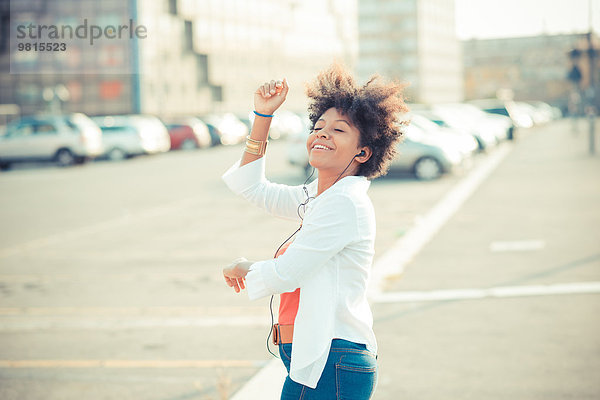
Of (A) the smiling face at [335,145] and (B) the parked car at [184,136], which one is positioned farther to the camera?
(B) the parked car at [184,136]

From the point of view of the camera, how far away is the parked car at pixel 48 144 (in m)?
28.3

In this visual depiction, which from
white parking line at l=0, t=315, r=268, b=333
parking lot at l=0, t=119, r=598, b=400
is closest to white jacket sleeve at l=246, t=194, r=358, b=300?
parking lot at l=0, t=119, r=598, b=400

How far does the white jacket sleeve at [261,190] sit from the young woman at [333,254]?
0.62ft

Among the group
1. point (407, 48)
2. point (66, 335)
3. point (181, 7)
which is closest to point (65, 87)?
point (181, 7)

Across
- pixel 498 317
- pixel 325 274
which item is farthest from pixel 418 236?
pixel 325 274

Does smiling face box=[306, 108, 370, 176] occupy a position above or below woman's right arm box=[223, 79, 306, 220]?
above

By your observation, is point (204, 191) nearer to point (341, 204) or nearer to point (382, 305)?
point (382, 305)

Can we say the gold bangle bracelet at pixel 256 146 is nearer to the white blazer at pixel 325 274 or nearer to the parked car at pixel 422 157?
the white blazer at pixel 325 274

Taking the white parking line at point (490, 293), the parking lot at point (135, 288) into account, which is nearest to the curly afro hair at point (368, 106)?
the parking lot at point (135, 288)

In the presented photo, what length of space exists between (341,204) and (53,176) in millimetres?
23130

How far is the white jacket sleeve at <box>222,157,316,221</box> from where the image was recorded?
301 cm

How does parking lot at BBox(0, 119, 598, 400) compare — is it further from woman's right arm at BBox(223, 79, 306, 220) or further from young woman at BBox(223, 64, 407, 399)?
young woman at BBox(223, 64, 407, 399)

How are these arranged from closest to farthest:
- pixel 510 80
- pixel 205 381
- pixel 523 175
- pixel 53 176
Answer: pixel 205 381 < pixel 523 175 < pixel 53 176 < pixel 510 80

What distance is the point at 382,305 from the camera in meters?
7.13
